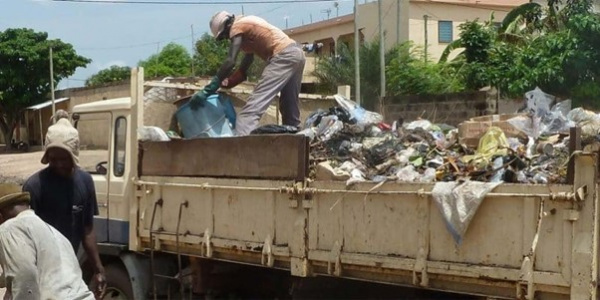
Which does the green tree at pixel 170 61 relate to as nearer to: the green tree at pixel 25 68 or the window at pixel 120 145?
the green tree at pixel 25 68

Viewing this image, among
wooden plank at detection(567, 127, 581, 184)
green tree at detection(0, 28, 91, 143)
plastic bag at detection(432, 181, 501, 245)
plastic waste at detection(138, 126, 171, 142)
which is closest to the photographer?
wooden plank at detection(567, 127, 581, 184)

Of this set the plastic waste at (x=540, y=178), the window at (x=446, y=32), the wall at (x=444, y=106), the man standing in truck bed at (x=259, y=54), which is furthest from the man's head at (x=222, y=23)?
the window at (x=446, y=32)

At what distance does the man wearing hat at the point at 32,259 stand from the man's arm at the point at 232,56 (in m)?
3.04

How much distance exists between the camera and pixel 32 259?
3.12 meters

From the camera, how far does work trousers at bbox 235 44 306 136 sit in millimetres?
6207

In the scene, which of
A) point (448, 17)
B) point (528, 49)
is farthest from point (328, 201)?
point (448, 17)

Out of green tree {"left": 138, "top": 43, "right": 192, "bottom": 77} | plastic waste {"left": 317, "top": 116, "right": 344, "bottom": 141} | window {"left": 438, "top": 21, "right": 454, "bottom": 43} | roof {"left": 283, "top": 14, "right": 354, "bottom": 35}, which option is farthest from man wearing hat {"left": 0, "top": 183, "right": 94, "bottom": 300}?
green tree {"left": 138, "top": 43, "right": 192, "bottom": 77}

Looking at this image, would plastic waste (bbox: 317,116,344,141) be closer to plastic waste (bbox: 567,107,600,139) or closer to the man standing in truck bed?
the man standing in truck bed

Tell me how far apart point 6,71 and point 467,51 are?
65.6ft

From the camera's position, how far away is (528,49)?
13617mm

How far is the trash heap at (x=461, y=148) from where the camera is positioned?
13.6ft

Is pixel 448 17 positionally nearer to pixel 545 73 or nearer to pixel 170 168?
pixel 545 73

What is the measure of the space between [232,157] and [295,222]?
0.76 meters

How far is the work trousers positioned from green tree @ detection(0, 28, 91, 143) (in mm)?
26136
